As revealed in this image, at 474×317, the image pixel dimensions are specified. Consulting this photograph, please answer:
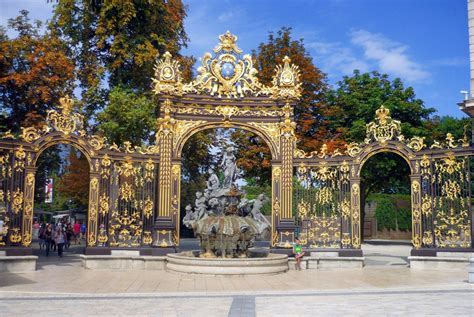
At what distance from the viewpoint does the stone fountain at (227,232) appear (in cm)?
1444

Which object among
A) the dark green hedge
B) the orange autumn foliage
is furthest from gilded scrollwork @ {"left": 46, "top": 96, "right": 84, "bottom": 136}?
the dark green hedge

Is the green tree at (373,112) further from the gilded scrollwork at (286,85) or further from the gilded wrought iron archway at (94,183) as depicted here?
the gilded wrought iron archway at (94,183)

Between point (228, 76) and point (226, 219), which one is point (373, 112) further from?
point (226, 219)

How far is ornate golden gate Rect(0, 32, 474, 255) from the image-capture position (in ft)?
51.5

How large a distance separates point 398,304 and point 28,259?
1054 centimetres

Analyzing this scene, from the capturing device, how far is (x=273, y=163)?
17.7m

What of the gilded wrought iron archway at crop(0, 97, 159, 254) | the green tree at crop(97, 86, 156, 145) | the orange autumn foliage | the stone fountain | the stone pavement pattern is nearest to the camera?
the stone pavement pattern

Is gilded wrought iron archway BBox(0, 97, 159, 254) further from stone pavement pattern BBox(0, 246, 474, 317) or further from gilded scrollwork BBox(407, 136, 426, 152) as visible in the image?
gilded scrollwork BBox(407, 136, 426, 152)

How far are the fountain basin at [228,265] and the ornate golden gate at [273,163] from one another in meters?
1.98

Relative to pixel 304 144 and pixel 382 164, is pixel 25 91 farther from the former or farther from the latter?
pixel 382 164

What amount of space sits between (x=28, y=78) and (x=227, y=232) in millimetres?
9870

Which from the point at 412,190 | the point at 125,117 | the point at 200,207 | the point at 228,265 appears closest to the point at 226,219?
the point at 228,265

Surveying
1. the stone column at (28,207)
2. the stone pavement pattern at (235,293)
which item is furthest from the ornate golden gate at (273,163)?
the stone pavement pattern at (235,293)

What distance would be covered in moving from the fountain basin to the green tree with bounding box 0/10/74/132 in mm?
8914
